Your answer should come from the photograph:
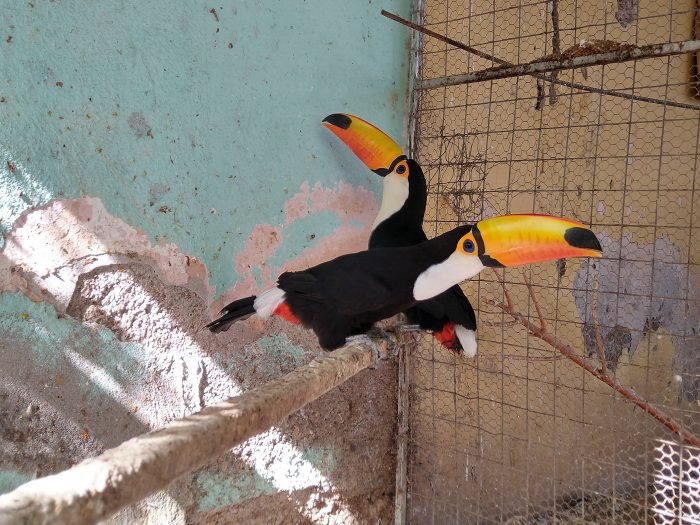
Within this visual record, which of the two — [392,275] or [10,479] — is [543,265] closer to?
[392,275]

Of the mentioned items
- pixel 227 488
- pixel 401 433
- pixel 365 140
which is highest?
pixel 365 140

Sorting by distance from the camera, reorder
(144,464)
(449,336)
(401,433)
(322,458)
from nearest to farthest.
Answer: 1. (144,464)
2. (449,336)
3. (322,458)
4. (401,433)

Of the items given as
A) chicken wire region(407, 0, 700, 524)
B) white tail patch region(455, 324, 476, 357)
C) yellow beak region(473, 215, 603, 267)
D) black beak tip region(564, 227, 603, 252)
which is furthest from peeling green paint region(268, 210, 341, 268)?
black beak tip region(564, 227, 603, 252)

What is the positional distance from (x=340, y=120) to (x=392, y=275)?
65 centimetres

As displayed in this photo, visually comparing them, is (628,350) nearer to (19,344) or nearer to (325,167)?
(325,167)

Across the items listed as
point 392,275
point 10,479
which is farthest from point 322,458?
point 10,479

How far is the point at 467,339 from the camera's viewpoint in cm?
178

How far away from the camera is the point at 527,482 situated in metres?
2.03

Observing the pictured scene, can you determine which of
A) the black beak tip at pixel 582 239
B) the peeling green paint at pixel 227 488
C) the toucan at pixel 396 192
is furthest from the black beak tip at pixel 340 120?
the peeling green paint at pixel 227 488

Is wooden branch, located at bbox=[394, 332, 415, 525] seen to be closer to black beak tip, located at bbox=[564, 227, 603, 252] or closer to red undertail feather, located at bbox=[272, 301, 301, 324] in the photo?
red undertail feather, located at bbox=[272, 301, 301, 324]

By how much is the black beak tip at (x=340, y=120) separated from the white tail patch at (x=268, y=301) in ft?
2.05

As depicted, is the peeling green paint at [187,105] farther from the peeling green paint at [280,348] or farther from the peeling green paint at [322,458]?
the peeling green paint at [322,458]

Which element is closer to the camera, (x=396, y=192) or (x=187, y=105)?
(x=187, y=105)

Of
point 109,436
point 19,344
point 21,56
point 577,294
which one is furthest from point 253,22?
point 577,294
